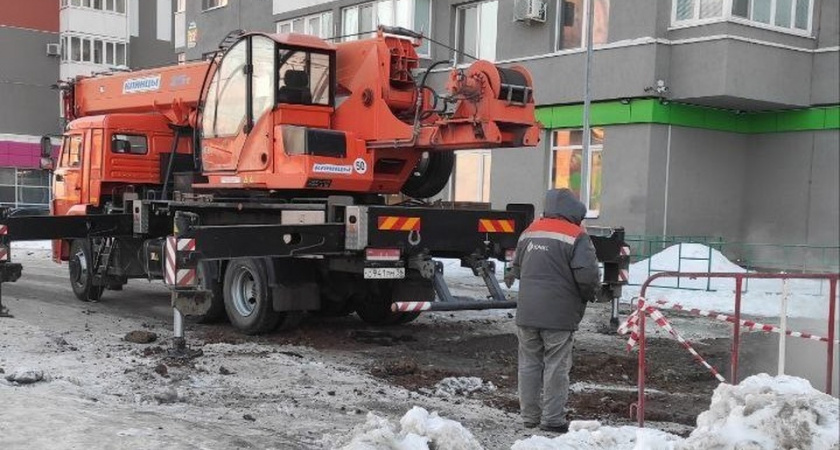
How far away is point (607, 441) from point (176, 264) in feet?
15.8

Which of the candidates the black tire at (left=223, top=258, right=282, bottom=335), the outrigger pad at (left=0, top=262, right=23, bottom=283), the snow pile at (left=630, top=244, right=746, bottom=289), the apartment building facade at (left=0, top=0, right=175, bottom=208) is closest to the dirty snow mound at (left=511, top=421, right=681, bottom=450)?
the black tire at (left=223, top=258, right=282, bottom=335)

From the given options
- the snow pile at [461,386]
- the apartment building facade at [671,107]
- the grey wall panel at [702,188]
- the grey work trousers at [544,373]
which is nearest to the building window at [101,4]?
the apartment building facade at [671,107]

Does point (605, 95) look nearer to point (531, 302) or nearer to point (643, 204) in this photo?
point (643, 204)

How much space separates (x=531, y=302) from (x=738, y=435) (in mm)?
2184

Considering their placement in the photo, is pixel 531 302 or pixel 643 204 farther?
pixel 643 204

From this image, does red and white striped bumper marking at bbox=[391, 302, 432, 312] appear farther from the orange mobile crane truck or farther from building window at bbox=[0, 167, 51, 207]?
building window at bbox=[0, 167, 51, 207]

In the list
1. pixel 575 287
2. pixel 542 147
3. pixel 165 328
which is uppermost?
pixel 542 147

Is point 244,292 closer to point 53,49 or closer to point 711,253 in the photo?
point 711,253

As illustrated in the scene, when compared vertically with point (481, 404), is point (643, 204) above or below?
above

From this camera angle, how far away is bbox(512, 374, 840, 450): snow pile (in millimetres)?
4164

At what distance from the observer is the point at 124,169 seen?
12.5 meters

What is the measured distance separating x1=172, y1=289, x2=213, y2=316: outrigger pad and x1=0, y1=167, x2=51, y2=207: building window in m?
40.8

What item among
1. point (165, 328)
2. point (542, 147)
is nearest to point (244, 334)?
point (165, 328)

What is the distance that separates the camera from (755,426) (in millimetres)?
4320
